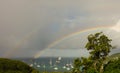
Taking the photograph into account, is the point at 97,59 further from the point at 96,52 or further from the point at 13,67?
the point at 13,67

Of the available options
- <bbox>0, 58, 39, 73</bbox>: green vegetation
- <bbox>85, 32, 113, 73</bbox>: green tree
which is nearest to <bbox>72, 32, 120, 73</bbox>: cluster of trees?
<bbox>85, 32, 113, 73</bbox>: green tree

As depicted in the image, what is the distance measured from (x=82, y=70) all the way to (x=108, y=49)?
1155cm

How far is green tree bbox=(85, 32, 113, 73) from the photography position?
101m

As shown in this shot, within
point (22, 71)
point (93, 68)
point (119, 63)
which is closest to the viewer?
point (93, 68)

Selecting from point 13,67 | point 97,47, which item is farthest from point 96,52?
point 13,67

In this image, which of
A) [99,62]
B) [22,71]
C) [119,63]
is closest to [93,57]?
[99,62]

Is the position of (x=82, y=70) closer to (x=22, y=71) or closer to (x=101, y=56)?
(x=101, y=56)

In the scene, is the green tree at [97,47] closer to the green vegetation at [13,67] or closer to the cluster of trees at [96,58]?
the cluster of trees at [96,58]

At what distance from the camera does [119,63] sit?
10238cm

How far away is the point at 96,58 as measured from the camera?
102312 millimetres

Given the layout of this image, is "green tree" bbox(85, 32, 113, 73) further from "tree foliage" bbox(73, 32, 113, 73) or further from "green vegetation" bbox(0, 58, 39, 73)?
"green vegetation" bbox(0, 58, 39, 73)

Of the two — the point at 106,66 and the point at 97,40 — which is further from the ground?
the point at 97,40

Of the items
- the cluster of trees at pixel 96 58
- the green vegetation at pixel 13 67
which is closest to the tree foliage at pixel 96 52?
the cluster of trees at pixel 96 58

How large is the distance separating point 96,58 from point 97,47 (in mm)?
4609
